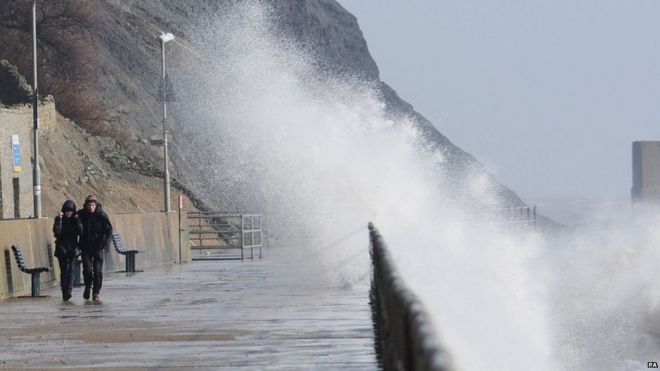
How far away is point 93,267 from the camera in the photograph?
1073 inches

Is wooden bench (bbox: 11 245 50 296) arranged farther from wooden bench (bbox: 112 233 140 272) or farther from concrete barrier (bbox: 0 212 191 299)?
wooden bench (bbox: 112 233 140 272)

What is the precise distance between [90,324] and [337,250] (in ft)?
50.0

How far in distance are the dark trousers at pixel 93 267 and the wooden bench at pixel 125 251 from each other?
32.5 feet

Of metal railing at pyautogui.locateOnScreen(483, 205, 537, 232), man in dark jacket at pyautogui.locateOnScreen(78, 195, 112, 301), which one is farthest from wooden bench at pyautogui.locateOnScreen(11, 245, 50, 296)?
metal railing at pyautogui.locateOnScreen(483, 205, 537, 232)

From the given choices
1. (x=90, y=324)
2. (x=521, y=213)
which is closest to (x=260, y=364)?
(x=90, y=324)

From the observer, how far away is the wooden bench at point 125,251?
123ft

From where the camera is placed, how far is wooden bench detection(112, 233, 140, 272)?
3759 cm

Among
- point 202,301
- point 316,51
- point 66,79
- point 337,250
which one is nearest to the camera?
point 202,301

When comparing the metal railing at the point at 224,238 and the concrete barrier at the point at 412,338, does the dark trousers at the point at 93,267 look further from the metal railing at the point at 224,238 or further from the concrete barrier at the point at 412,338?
the metal railing at the point at 224,238

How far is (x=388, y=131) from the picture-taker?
204 ft

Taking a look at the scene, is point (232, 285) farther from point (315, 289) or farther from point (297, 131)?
point (297, 131)

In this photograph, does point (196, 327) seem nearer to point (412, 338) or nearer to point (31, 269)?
point (31, 269)

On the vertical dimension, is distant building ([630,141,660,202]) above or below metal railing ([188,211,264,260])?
above

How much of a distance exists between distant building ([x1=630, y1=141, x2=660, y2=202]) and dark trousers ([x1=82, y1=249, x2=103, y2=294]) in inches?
4574
